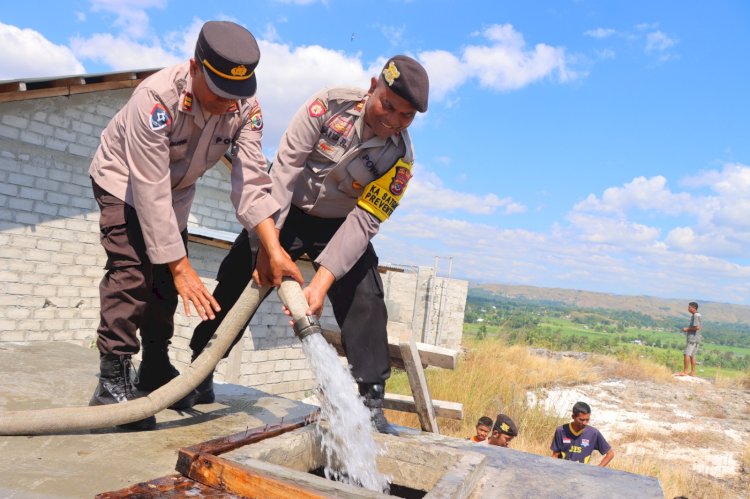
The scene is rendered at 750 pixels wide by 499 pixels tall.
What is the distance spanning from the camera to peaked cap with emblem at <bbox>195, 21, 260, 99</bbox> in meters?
2.18

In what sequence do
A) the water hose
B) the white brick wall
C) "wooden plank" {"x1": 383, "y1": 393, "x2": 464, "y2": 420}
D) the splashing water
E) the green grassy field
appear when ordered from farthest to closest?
the green grassy field → the white brick wall → "wooden plank" {"x1": 383, "y1": 393, "x2": 464, "y2": 420} → the splashing water → the water hose

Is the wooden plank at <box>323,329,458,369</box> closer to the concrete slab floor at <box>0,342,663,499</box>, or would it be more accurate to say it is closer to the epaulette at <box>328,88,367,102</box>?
the concrete slab floor at <box>0,342,663,499</box>

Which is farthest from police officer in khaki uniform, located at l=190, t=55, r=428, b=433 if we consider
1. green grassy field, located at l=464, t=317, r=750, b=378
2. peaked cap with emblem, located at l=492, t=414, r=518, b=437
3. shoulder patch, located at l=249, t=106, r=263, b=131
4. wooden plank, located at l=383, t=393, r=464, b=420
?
green grassy field, located at l=464, t=317, r=750, b=378

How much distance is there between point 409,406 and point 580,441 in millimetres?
3436

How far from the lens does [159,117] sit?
7.32 ft

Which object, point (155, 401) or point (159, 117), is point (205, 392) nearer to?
point (155, 401)

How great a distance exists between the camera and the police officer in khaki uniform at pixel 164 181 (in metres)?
2.22

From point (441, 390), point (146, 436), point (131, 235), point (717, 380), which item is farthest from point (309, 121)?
point (717, 380)

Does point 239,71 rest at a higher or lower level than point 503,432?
higher

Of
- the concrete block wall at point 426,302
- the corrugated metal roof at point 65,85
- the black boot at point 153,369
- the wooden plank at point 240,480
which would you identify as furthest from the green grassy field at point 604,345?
the wooden plank at point 240,480

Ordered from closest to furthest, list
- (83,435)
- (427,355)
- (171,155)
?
(83,435) < (171,155) < (427,355)

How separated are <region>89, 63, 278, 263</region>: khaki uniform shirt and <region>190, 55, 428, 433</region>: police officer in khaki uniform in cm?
15

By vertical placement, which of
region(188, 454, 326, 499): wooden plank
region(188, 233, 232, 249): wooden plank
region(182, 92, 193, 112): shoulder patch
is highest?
region(182, 92, 193, 112): shoulder patch

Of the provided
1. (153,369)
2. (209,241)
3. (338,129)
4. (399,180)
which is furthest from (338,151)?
(209,241)
